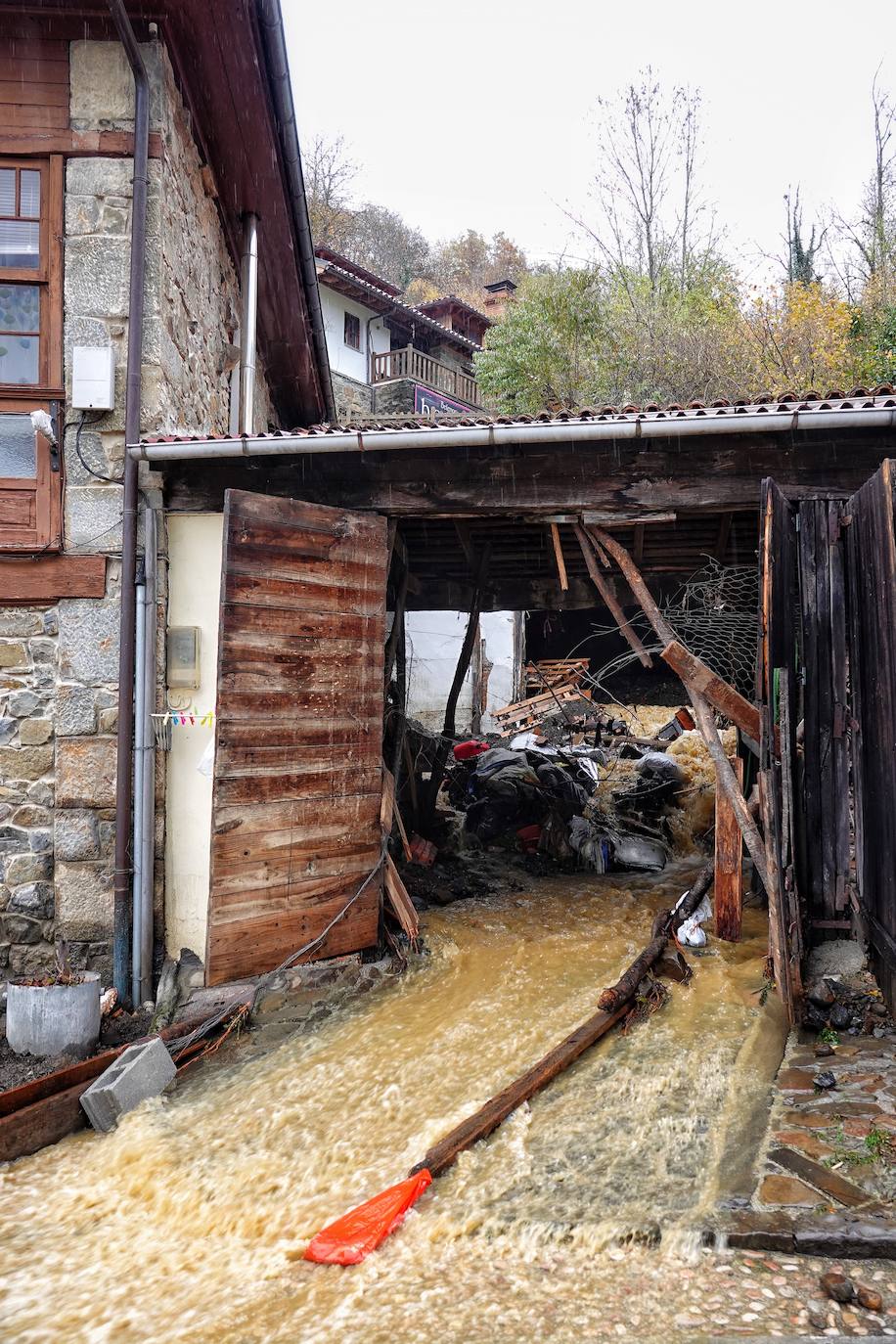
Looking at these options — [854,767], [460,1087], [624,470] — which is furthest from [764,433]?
[460,1087]

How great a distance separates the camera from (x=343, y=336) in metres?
25.0

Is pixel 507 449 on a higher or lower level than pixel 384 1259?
higher

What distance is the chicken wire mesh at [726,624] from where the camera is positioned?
7.03 meters

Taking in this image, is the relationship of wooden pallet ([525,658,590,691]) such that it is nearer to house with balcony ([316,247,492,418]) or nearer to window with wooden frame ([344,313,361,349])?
house with balcony ([316,247,492,418])

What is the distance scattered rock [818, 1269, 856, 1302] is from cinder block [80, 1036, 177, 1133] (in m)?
3.13

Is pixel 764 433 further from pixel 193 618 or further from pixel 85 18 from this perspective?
pixel 85 18

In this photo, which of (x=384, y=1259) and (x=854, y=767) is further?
(x=854, y=767)

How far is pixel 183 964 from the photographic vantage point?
5.65 metres

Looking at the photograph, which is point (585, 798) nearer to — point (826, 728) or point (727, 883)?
point (727, 883)

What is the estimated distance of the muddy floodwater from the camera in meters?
2.92

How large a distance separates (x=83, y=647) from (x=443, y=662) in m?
12.8

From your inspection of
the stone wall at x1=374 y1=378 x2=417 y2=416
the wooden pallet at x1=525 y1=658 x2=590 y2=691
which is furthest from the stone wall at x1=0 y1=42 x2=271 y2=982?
the stone wall at x1=374 y1=378 x2=417 y2=416

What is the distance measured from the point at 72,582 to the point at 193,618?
76 centimetres

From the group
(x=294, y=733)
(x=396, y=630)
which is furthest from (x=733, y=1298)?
(x=396, y=630)
